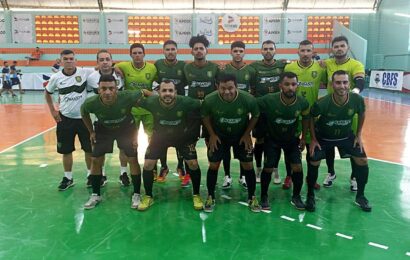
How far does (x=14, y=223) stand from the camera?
409 cm

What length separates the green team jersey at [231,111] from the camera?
14.3 ft

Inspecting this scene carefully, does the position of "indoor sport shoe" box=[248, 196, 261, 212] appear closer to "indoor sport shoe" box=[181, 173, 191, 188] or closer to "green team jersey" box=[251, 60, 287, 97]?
"indoor sport shoe" box=[181, 173, 191, 188]

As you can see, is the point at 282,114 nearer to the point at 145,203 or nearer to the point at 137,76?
the point at 145,203

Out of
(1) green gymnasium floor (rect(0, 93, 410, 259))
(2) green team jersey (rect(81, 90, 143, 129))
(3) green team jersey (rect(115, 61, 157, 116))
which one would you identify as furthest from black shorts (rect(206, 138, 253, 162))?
(3) green team jersey (rect(115, 61, 157, 116))

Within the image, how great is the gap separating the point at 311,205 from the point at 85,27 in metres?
22.9

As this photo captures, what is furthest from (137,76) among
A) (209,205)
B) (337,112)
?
(337,112)

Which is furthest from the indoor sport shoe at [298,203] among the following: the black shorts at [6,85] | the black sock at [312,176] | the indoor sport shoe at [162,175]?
the black shorts at [6,85]

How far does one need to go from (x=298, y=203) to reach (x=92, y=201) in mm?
2541

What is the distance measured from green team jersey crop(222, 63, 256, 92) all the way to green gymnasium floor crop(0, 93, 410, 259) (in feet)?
4.85

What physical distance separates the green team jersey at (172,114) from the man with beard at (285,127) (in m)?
0.88

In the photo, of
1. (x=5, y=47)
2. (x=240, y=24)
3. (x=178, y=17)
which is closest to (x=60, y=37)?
(x=5, y=47)

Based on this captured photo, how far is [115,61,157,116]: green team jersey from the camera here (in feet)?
17.4

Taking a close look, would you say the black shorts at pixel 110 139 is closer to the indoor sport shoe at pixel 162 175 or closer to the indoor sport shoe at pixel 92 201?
the indoor sport shoe at pixel 92 201

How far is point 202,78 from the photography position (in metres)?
5.16
